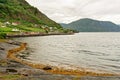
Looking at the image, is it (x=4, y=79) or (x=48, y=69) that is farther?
(x=48, y=69)

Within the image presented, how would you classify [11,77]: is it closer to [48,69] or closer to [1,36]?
[48,69]

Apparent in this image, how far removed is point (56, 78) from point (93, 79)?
520cm

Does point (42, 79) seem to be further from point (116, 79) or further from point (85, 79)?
point (116, 79)

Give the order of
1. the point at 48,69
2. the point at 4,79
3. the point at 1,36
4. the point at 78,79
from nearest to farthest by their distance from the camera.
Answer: the point at 4,79 < the point at 78,79 < the point at 48,69 < the point at 1,36

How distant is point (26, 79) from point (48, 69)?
16.9m

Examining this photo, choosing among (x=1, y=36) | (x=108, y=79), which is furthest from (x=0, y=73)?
(x=1, y=36)

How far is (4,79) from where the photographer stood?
93.4ft

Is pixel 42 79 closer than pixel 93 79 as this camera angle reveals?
Yes

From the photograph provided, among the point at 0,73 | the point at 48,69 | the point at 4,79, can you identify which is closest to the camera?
the point at 4,79

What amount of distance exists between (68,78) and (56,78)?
162 centimetres

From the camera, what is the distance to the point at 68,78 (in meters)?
Result: 30.9

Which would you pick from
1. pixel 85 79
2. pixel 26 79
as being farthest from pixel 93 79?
pixel 26 79

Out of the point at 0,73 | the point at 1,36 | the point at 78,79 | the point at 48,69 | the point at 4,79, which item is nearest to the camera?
the point at 4,79

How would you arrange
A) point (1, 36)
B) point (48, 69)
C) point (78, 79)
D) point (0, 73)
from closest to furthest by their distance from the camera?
point (78, 79) < point (0, 73) < point (48, 69) < point (1, 36)
